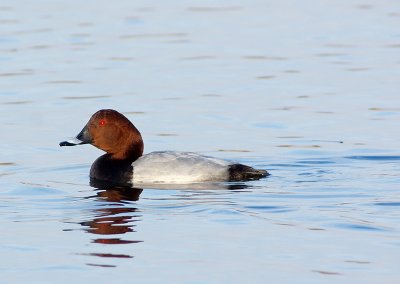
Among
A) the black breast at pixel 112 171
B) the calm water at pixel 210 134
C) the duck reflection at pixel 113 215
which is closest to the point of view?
the calm water at pixel 210 134

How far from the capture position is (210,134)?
47.8ft

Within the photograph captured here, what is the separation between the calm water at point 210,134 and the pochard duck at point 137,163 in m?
0.24

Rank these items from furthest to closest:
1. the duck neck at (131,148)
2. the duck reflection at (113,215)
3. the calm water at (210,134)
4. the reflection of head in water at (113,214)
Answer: the duck neck at (131,148), the reflection of head in water at (113,214), the duck reflection at (113,215), the calm water at (210,134)

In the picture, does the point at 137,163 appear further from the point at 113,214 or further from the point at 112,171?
the point at 113,214

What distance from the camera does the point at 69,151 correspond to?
45.9 ft

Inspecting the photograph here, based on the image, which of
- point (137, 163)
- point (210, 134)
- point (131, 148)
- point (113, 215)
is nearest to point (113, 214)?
point (113, 215)

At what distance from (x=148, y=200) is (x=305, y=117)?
4.64 m

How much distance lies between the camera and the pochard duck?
12.1m

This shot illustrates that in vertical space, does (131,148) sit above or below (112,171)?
above

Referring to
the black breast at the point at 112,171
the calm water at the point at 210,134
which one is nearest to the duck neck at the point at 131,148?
the black breast at the point at 112,171

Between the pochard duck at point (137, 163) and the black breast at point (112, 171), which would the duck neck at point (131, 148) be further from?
the black breast at point (112, 171)

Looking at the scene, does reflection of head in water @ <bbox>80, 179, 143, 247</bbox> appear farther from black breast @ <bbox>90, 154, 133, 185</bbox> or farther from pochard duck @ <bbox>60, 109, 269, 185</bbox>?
pochard duck @ <bbox>60, 109, 269, 185</bbox>

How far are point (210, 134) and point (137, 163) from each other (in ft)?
7.68

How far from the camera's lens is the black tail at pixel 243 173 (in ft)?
39.4
